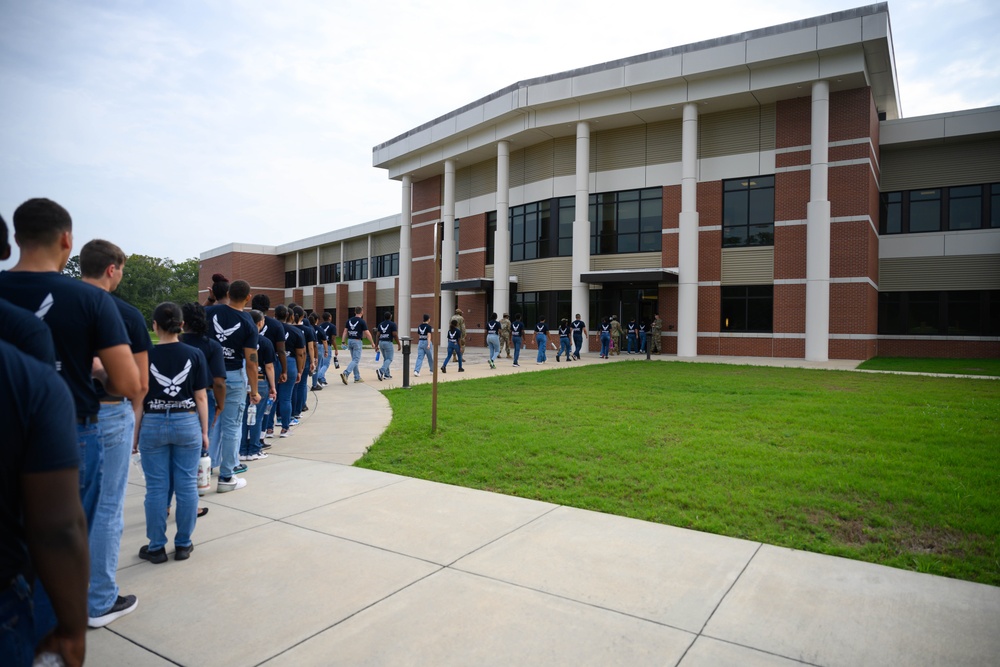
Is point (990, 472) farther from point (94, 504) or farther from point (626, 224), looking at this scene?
point (626, 224)

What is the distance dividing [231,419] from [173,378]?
76.2 inches

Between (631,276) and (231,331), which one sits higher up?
(631,276)

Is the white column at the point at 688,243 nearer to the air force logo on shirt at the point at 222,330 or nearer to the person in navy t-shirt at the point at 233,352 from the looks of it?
the person in navy t-shirt at the point at 233,352

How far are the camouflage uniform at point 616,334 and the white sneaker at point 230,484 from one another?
23289 mm

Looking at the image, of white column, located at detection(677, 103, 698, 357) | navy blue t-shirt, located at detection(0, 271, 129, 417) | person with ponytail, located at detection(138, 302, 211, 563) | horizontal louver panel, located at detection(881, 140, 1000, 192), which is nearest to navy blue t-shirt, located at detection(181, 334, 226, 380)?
person with ponytail, located at detection(138, 302, 211, 563)

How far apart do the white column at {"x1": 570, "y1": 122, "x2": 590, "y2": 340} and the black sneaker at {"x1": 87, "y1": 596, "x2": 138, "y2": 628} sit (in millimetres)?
26784

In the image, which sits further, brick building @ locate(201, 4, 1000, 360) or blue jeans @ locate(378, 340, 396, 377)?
brick building @ locate(201, 4, 1000, 360)

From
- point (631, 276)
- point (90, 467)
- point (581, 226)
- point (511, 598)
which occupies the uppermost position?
point (581, 226)

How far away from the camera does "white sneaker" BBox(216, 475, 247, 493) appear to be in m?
Result: 6.39

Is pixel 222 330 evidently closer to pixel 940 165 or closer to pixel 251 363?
pixel 251 363

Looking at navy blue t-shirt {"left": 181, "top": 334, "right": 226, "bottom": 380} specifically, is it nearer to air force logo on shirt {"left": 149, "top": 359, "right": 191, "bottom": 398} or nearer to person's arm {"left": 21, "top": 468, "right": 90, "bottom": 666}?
air force logo on shirt {"left": 149, "top": 359, "right": 191, "bottom": 398}

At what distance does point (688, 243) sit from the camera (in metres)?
27.5

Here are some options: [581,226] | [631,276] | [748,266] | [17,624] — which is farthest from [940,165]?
[17,624]

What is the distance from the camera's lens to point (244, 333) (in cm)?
623
